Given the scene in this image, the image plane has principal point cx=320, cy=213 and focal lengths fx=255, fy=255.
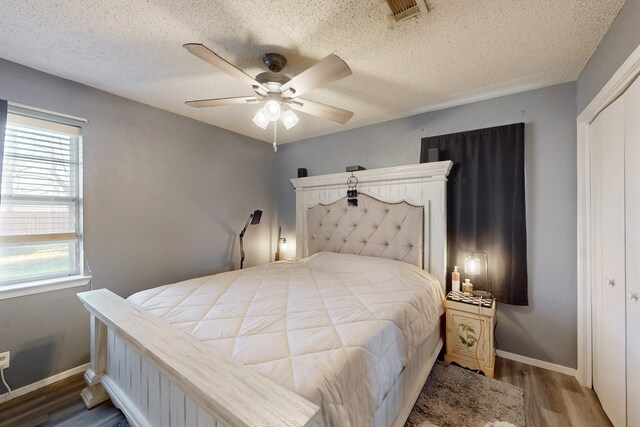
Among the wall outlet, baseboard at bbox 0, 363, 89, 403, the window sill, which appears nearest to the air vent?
the window sill

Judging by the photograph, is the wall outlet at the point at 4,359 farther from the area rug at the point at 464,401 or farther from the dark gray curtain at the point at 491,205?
the dark gray curtain at the point at 491,205

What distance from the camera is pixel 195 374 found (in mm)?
890

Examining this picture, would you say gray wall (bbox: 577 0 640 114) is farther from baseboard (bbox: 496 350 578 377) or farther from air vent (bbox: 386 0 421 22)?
baseboard (bbox: 496 350 578 377)

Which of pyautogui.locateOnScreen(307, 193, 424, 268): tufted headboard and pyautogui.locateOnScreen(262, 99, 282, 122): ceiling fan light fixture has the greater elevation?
pyautogui.locateOnScreen(262, 99, 282, 122): ceiling fan light fixture

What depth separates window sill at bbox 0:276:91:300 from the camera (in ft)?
5.89

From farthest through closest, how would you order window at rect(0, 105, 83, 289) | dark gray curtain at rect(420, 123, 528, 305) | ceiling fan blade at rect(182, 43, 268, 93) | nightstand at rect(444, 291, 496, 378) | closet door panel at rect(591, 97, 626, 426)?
1. dark gray curtain at rect(420, 123, 528, 305)
2. nightstand at rect(444, 291, 496, 378)
3. window at rect(0, 105, 83, 289)
4. closet door panel at rect(591, 97, 626, 426)
5. ceiling fan blade at rect(182, 43, 268, 93)

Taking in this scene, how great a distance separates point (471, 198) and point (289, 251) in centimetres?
234

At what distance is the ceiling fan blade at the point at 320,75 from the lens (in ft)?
4.21

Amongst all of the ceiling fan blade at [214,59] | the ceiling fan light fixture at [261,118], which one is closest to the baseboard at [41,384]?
the ceiling fan light fixture at [261,118]

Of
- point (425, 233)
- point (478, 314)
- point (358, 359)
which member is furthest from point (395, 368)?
point (425, 233)

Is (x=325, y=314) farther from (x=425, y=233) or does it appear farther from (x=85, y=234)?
(x=85, y=234)

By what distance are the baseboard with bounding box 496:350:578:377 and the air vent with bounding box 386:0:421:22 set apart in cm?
272

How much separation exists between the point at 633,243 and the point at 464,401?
4.48 feet

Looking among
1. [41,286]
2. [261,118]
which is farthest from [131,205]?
[261,118]
